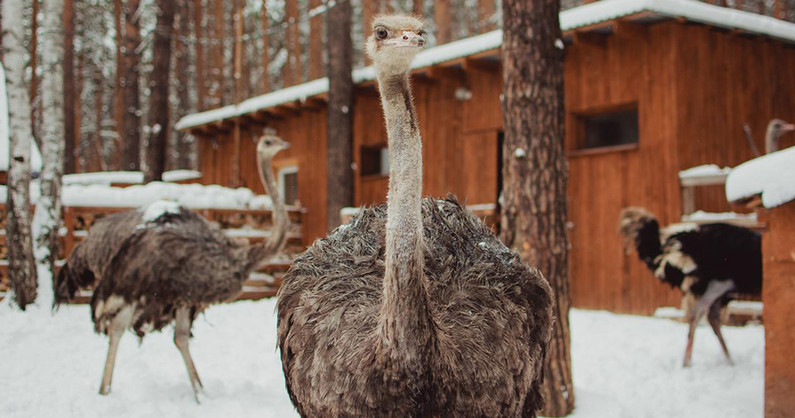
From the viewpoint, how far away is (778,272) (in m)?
4.36

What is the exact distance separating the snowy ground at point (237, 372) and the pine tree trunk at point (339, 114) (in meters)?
4.53

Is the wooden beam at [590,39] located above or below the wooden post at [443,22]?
below

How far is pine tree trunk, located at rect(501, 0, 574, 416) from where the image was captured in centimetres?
474

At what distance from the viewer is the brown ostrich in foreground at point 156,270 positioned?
5.24 meters

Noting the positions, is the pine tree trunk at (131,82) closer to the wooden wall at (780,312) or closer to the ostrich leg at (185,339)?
the ostrich leg at (185,339)

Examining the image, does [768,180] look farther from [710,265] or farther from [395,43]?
[395,43]

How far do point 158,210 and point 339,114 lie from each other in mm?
6748

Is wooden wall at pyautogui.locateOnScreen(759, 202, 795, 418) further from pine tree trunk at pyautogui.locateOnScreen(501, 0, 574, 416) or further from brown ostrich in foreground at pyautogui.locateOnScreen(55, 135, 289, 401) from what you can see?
brown ostrich in foreground at pyautogui.locateOnScreen(55, 135, 289, 401)

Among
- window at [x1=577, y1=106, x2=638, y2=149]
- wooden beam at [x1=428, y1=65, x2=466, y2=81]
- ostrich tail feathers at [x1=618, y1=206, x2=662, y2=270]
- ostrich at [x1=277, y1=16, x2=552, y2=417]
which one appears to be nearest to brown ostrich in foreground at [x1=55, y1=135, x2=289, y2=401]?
ostrich at [x1=277, y1=16, x2=552, y2=417]

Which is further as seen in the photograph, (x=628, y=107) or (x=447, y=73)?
(x=447, y=73)

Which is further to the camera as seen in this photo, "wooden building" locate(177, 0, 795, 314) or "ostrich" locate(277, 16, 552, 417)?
"wooden building" locate(177, 0, 795, 314)

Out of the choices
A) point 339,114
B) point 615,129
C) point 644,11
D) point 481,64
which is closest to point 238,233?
point 339,114

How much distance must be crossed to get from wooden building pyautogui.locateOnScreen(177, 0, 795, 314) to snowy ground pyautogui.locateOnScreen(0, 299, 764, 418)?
1.96 metres

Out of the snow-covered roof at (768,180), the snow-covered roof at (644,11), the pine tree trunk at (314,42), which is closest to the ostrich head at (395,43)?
the snow-covered roof at (768,180)
